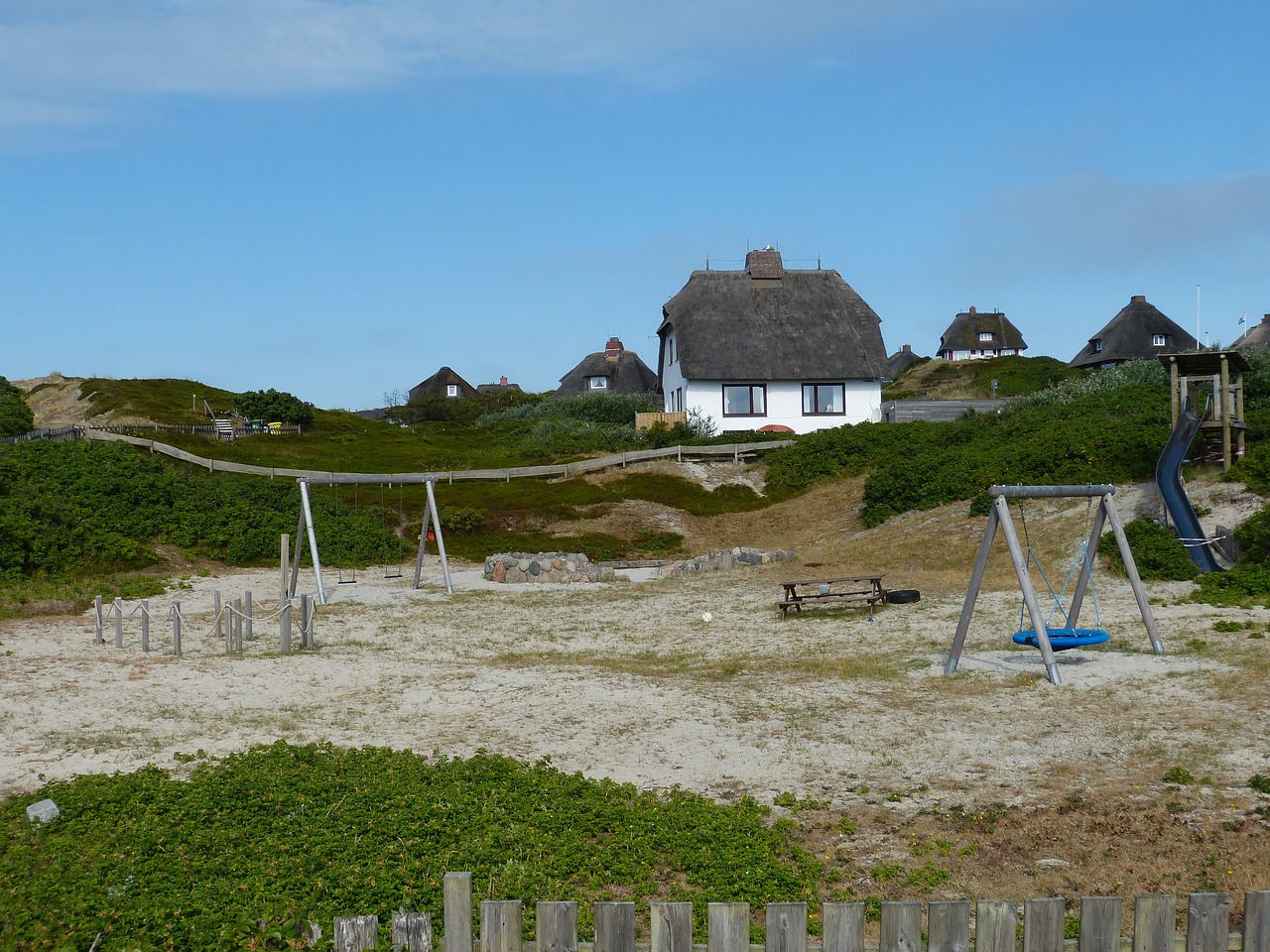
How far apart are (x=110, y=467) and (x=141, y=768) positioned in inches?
1246

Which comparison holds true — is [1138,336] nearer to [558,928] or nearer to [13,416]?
[13,416]

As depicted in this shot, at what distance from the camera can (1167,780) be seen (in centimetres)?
1041

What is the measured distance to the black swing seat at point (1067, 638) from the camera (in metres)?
15.3

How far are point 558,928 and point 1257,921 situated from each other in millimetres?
3725

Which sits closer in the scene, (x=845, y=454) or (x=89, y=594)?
(x=89, y=594)

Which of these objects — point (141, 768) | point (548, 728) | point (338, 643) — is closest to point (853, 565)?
point (338, 643)

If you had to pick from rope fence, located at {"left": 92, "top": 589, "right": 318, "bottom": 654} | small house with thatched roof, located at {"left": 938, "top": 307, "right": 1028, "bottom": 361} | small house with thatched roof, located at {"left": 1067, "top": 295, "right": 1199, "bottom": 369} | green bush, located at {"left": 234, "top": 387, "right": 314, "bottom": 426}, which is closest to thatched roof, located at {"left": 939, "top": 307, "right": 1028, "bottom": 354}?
small house with thatched roof, located at {"left": 938, "top": 307, "right": 1028, "bottom": 361}

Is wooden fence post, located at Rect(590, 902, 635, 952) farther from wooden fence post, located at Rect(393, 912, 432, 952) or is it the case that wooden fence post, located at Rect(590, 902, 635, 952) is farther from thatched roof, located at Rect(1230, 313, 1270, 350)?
thatched roof, located at Rect(1230, 313, 1270, 350)

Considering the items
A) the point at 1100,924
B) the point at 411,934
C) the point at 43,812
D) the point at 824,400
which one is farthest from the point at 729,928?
the point at 824,400

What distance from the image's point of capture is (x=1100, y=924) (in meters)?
5.87

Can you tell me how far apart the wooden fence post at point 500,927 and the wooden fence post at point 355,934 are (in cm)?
74

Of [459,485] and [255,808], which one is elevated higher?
[459,485]

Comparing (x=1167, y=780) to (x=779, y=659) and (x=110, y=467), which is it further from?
(x=110, y=467)

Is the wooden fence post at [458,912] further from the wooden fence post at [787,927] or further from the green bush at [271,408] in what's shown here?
the green bush at [271,408]
